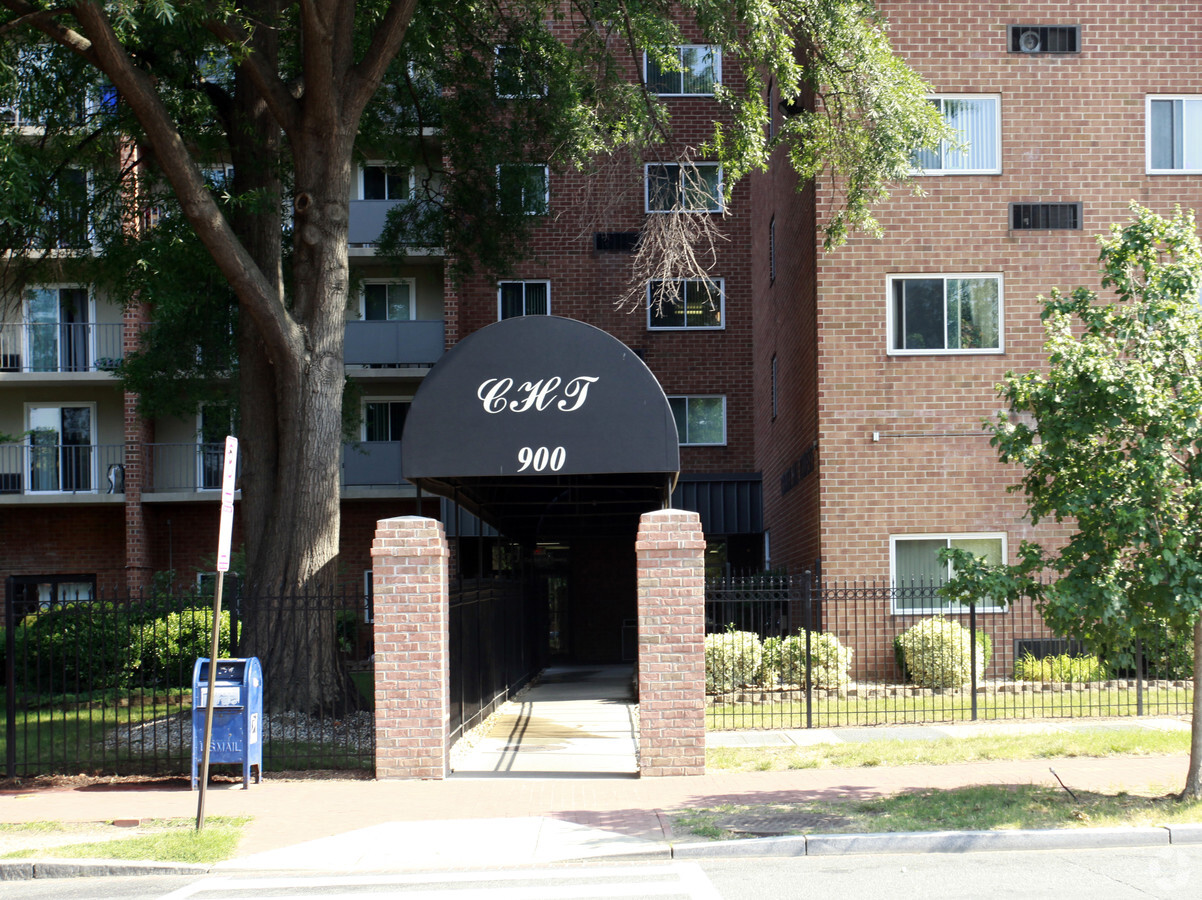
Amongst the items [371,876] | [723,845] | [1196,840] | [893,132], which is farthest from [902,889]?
[893,132]

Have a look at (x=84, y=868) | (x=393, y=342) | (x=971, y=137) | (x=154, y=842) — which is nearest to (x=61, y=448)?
(x=393, y=342)

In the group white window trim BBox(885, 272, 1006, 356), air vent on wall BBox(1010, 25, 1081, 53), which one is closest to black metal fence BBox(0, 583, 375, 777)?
white window trim BBox(885, 272, 1006, 356)

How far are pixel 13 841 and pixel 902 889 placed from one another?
6.55 metres

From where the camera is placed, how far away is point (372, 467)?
92.5ft

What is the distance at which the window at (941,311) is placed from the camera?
60.4 feet

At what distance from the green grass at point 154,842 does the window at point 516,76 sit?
40.1 ft

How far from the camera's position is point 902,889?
23.8 ft

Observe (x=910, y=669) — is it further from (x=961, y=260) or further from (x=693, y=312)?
(x=693, y=312)

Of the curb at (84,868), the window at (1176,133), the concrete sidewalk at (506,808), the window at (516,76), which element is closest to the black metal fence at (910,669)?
the concrete sidewalk at (506,808)

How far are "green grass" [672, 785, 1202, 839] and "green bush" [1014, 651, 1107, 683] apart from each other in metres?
7.41

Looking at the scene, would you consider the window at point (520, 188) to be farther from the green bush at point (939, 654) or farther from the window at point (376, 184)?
the window at point (376, 184)

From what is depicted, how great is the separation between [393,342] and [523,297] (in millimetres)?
3326

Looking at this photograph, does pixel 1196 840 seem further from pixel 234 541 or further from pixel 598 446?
pixel 234 541

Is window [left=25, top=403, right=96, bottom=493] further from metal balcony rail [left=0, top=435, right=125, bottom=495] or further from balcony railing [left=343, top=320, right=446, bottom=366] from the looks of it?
balcony railing [left=343, top=320, right=446, bottom=366]
